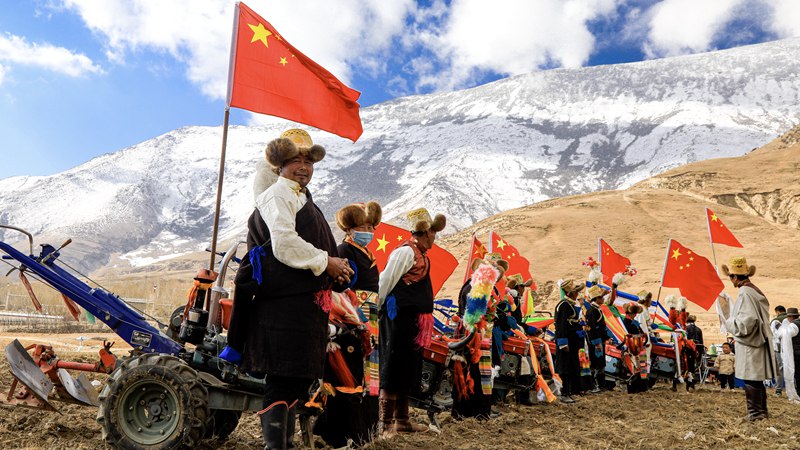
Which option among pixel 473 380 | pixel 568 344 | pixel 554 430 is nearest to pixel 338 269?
pixel 473 380

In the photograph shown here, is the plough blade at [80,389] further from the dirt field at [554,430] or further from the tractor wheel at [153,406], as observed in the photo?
the tractor wheel at [153,406]

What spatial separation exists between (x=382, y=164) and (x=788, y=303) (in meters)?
130

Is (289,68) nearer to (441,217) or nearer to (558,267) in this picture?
(441,217)

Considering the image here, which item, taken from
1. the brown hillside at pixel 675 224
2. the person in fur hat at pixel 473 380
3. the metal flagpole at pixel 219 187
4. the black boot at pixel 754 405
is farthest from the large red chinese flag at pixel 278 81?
the brown hillside at pixel 675 224

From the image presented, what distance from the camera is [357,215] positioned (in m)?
5.09

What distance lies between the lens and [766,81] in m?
158

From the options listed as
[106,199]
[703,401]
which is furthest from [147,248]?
[703,401]

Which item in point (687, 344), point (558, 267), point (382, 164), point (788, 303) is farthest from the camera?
point (382, 164)

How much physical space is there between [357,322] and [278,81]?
2.70 metres

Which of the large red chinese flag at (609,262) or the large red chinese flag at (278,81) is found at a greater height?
the large red chinese flag at (278,81)

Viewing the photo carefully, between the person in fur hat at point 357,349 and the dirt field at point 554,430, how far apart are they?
0.26 meters

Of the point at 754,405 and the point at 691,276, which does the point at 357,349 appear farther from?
the point at 691,276

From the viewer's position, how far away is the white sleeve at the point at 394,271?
561 centimetres

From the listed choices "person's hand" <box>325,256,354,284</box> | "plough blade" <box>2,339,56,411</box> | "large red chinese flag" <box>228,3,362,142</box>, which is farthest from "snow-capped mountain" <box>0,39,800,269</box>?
"person's hand" <box>325,256,354,284</box>
